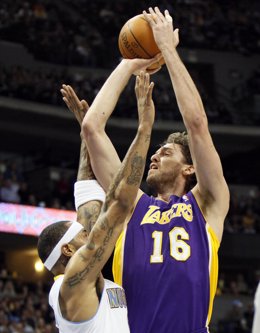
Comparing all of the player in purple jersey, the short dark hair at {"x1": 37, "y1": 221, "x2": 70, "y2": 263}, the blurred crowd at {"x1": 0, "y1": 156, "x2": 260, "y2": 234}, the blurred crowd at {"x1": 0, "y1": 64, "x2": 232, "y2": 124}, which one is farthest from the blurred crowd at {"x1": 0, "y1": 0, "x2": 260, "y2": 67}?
the short dark hair at {"x1": 37, "y1": 221, "x2": 70, "y2": 263}

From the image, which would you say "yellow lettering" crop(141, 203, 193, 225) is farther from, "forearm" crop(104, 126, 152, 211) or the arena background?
the arena background

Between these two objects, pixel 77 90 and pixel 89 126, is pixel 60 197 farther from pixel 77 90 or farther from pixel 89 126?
pixel 89 126

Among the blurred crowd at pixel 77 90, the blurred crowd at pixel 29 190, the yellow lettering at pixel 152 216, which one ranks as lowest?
the yellow lettering at pixel 152 216

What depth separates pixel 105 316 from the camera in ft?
14.3

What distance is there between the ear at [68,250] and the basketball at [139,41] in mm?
1353

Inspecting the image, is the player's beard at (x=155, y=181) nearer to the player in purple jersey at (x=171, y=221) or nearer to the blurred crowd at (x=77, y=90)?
the player in purple jersey at (x=171, y=221)

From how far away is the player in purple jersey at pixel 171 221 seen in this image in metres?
4.79

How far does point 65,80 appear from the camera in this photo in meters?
27.2

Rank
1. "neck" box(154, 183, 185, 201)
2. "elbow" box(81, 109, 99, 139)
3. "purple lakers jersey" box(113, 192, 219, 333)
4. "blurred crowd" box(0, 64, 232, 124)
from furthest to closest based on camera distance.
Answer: "blurred crowd" box(0, 64, 232, 124)
"neck" box(154, 183, 185, 201)
"elbow" box(81, 109, 99, 139)
"purple lakers jersey" box(113, 192, 219, 333)

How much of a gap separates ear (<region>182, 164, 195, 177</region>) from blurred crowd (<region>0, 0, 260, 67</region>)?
76.9ft

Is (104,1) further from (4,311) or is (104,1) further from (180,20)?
(4,311)

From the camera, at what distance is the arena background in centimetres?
2416

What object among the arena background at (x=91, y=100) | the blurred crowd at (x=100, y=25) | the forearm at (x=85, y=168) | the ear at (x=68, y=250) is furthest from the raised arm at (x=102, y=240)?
the blurred crowd at (x=100, y=25)

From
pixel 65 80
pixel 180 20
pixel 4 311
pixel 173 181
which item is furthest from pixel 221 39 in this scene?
pixel 173 181
